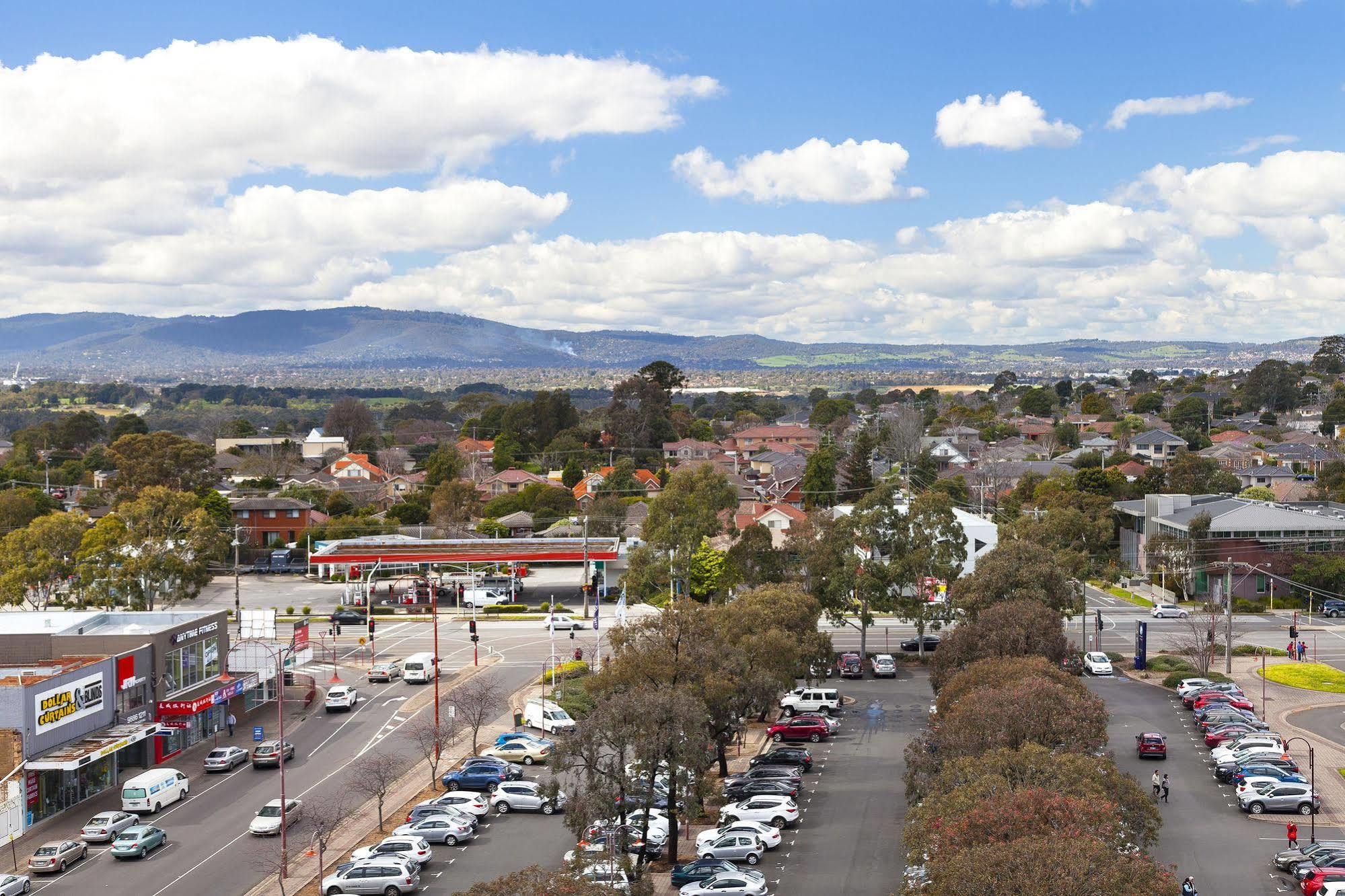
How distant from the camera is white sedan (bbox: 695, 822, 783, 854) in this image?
30.5 m

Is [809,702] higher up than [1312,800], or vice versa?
[1312,800]

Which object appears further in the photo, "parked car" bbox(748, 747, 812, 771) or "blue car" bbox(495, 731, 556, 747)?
"blue car" bbox(495, 731, 556, 747)

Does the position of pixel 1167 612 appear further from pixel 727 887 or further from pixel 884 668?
pixel 727 887

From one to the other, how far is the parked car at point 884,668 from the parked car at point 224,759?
26456 millimetres

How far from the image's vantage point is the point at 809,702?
46000 mm

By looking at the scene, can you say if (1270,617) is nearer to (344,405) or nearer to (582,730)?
(582,730)

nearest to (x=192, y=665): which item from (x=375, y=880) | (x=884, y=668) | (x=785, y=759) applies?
(x=375, y=880)

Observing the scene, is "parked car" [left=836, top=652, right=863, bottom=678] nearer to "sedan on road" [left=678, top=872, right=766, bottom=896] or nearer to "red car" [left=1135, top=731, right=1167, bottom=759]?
"red car" [left=1135, top=731, right=1167, bottom=759]

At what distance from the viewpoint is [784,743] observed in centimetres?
4206


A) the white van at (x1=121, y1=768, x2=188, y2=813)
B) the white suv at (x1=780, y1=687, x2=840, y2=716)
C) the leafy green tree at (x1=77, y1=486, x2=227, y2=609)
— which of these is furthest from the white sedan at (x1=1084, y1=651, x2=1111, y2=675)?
the leafy green tree at (x1=77, y1=486, x2=227, y2=609)

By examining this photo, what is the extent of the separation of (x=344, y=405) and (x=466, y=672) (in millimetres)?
116337

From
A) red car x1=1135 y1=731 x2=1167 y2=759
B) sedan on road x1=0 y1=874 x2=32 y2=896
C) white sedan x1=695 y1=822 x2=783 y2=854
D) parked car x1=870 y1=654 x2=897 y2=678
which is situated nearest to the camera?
sedan on road x1=0 y1=874 x2=32 y2=896

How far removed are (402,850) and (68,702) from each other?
13.1 metres

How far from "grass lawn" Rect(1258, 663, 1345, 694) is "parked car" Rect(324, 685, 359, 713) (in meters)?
37.4
